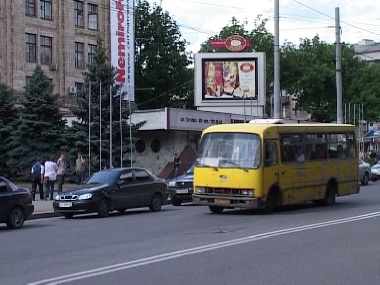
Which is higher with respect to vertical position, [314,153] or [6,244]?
[314,153]

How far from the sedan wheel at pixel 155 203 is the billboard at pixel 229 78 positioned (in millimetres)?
29345

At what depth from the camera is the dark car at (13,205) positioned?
1915cm

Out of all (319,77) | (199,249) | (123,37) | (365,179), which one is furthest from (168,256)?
(319,77)

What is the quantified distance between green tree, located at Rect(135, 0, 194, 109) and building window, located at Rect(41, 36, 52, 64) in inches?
677

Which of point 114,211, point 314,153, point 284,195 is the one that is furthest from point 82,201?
point 314,153

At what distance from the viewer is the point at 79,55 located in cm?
5853

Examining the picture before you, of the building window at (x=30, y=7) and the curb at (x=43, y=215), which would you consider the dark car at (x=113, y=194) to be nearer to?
the curb at (x=43, y=215)

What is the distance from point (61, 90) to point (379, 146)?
118 ft

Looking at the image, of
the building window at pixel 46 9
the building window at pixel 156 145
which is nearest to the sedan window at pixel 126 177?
the building window at pixel 156 145

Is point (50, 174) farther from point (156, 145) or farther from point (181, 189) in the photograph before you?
point (156, 145)

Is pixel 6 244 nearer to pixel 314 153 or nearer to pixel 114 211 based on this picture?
pixel 114 211

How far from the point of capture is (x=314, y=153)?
2409 cm

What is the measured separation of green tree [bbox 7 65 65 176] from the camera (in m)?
41.5

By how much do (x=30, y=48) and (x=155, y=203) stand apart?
32.4 metres
